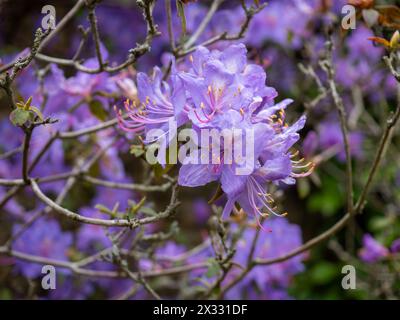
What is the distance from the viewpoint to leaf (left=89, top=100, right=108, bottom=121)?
5.36ft

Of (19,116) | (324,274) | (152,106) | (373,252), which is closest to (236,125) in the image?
(152,106)

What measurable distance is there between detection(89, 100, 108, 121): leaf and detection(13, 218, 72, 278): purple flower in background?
0.66 meters

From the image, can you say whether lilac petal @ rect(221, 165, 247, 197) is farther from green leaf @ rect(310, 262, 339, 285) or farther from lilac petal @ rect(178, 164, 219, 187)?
green leaf @ rect(310, 262, 339, 285)

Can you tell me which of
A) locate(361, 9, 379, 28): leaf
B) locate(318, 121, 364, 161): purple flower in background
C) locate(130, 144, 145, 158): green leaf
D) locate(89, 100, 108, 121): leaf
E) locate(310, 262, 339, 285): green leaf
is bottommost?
locate(310, 262, 339, 285): green leaf

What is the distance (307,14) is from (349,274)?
4.17 ft

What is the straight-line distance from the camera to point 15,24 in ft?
9.57

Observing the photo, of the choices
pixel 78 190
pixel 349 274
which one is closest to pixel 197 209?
pixel 78 190

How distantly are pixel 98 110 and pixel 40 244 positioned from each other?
723mm

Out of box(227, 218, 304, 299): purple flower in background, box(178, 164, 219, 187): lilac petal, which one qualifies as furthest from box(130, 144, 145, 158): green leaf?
box(227, 218, 304, 299): purple flower in background

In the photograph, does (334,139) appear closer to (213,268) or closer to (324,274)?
(324,274)

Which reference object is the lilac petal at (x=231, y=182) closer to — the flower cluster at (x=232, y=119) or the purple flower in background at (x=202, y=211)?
the flower cluster at (x=232, y=119)

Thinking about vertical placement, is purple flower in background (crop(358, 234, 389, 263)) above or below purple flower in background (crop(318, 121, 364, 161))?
below

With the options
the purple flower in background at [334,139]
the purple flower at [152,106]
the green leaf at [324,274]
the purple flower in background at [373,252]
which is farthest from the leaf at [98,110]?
the green leaf at [324,274]

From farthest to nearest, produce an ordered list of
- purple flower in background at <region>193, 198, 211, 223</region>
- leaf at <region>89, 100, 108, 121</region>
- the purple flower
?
purple flower in background at <region>193, 198, 211, 223</region>, leaf at <region>89, 100, 108, 121</region>, the purple flower
